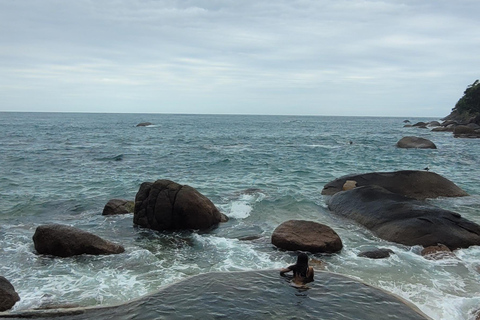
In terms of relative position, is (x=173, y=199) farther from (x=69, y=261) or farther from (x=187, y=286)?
(x=187, y=286)

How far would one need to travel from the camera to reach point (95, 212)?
1764cm

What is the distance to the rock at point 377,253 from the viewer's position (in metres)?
12.0

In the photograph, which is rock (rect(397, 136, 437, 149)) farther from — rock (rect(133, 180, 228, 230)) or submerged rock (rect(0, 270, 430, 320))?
submerged rock (rect(0, 270, 430, 320))

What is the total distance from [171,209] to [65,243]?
400 centimetres

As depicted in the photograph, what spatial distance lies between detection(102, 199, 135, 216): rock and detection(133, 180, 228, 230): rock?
188 centimetres

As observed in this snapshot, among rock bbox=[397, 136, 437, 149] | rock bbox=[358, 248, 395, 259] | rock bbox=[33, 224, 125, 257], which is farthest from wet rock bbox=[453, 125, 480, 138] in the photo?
rock bbox=[33, 224, 125, 257]

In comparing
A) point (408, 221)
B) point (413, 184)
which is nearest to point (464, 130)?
point (413, 184)

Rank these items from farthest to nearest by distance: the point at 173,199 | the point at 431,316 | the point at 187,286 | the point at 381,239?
the point at 173,199
the point at 381,239
the point at 187,286
the point at 431,316

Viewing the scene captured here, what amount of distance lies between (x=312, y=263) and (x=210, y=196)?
→ 33.9ft

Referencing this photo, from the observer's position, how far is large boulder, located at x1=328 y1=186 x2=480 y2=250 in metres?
12.9

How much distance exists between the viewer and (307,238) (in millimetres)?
12656

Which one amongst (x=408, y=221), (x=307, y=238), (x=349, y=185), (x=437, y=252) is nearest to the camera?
(x=437, y=252)

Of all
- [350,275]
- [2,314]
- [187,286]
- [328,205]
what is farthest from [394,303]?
[328,205]

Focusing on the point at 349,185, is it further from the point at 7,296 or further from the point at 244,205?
the point at 7,296
